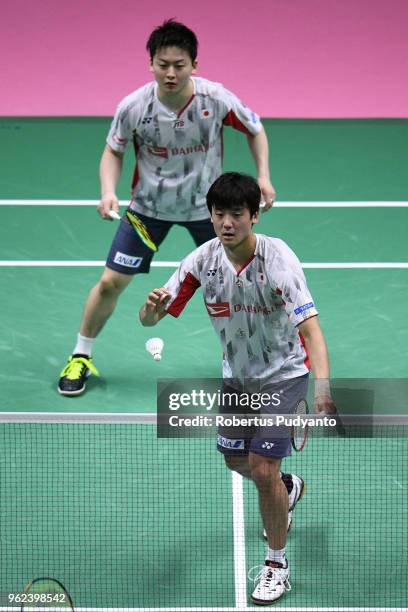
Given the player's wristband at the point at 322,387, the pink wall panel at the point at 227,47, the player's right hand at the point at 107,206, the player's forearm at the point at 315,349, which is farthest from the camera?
the pink wall panel at the point at 227,47

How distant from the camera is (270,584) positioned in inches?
219

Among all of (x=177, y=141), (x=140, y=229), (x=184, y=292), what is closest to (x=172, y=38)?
(x=177, y=141)

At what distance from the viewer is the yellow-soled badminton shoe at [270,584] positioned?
5543 mm

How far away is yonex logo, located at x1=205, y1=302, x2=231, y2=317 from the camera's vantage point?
5582 millimetres

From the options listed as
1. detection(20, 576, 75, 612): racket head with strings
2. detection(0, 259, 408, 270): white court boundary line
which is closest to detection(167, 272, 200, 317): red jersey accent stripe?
detection(20, 576, 75, 612): racket head with strings

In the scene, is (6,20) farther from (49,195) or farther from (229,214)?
(229,214)

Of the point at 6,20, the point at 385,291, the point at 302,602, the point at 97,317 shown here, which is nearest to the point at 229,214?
the point at 302,602

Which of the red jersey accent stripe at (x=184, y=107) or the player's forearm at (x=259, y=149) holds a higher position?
the red jersey accent stripe at (x=184, y=107)

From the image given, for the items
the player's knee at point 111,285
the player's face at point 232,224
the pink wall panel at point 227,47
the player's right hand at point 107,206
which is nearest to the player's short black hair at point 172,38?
the player's right hand at point 107,206

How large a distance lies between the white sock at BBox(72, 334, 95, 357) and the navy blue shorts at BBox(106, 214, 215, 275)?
58cm

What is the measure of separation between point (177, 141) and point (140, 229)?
590 millimetres

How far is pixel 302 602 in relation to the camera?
5.57 metres

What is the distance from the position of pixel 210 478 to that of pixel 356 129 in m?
6.66

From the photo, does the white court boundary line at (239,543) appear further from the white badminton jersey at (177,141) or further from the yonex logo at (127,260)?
the white badminton jersey at (177,141)
